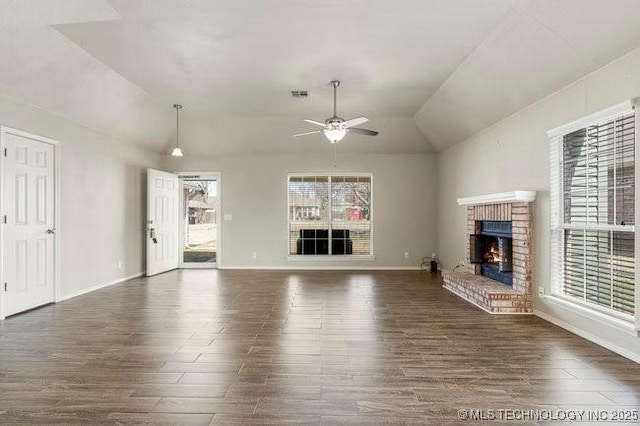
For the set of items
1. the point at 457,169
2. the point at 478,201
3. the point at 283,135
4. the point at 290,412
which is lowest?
the point at 290,412

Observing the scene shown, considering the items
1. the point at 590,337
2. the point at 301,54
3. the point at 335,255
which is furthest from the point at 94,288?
the point at 590,337

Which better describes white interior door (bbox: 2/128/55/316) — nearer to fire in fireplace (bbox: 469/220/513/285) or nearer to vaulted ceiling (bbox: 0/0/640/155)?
vaulted ceiling (bbox: 0/0/640/155)

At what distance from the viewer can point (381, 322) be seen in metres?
4.04

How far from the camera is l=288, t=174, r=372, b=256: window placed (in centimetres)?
822

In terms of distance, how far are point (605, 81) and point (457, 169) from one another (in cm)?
363

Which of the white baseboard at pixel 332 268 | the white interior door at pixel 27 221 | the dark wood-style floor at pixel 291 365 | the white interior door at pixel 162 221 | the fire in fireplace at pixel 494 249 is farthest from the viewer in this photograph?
the white baseboard at pixel 332 268

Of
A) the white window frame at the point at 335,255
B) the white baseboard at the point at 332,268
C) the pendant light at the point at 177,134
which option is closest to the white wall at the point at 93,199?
the pendant light at the point at 177,134

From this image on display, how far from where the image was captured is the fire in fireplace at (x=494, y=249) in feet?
16.1

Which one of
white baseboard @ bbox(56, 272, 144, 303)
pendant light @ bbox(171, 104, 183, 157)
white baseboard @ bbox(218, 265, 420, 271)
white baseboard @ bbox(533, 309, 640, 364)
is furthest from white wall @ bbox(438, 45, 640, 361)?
white baseboard @ bbox(56, 272, 144, 303)

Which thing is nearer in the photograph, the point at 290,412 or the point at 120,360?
the point at 290,412

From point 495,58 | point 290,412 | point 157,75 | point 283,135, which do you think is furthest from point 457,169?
point 290,412

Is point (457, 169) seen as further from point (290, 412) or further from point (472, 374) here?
point (290, 412)

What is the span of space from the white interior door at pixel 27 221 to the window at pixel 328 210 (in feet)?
14.9

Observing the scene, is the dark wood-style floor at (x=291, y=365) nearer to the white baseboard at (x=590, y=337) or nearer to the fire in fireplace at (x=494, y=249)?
the white baseboard at (x=590, y=337)
